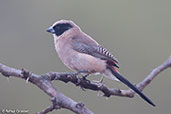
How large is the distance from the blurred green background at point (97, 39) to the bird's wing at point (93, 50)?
2.13 m

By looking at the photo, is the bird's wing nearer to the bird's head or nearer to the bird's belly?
the bird's belly

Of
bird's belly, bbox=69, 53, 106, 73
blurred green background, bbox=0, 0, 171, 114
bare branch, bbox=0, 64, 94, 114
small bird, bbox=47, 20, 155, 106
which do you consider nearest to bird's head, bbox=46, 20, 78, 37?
small bird, bbox=47, 20, 155, 106

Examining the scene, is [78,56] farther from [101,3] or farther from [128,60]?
[101,3]

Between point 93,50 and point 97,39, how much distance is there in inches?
141

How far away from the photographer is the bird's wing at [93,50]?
459cm

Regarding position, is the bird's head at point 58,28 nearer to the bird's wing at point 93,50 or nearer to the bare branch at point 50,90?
the bird's wing at point 93,50

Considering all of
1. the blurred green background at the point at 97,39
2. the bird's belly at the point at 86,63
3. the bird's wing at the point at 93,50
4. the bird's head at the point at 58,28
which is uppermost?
the bird's head at the point at 58,28

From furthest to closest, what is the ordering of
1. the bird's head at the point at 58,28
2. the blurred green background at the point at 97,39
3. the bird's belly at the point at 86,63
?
1. the blurred green background at the point at 97,39
2. the bird's head at the point at 58,28
3. the bird's belly at the point at 86,63

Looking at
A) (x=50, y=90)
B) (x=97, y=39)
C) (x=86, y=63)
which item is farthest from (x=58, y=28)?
(x=97, y=39)

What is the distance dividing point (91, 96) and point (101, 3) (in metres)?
3.66

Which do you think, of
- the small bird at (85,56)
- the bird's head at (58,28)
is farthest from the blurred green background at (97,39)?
the small bird at (85,56)

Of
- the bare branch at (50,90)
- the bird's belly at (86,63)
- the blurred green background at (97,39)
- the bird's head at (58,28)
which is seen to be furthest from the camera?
the blurred green background at (97,39)

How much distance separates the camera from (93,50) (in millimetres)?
4762

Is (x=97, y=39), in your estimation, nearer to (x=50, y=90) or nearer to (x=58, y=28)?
(x=58, y=28)
